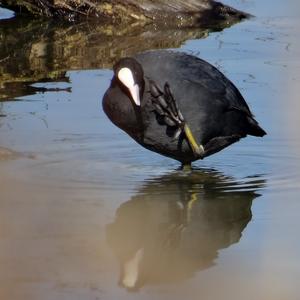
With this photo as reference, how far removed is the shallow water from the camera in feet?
10.9

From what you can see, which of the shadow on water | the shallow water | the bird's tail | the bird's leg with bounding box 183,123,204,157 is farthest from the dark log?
the bird's leg with bounding box 183,123,204,157

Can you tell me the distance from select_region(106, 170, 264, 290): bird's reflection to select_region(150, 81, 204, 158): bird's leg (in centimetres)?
22

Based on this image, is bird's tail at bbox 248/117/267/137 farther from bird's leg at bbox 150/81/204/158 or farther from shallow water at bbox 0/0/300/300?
bird's leg at bbox 150/81/204/158

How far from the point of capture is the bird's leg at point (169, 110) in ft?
15.4

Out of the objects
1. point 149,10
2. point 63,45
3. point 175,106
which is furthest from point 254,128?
point 149,10

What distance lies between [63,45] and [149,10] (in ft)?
3.69

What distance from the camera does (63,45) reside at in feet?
25.0

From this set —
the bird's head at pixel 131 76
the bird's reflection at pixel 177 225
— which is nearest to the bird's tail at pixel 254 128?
the bird's reflection at pixel 177 225

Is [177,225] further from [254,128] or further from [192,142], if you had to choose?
[254,128]

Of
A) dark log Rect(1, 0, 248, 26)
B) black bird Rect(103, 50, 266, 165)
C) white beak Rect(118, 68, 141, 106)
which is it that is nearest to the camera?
white beak Rect(118, 68, 141, 106)

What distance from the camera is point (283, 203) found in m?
4.27

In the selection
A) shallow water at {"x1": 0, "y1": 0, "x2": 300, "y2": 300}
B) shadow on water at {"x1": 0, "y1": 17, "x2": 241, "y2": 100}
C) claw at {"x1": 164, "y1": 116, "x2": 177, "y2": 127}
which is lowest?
shadow on water at {"x1": 0, "y1": 17, "x2": 241, "y2": 100}

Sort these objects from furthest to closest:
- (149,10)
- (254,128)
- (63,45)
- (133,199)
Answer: (149,10) < (63,45) < (254,128) < (133,199)

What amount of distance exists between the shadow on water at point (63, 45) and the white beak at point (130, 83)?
5.41ft
